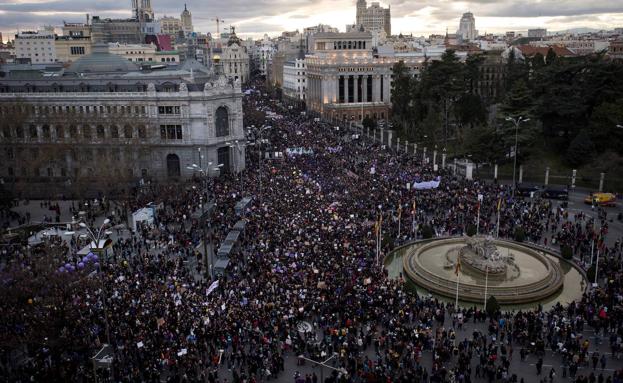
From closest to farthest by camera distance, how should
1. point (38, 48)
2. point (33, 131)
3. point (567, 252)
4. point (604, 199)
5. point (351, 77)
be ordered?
1. point (567, 252)
2. point (604, 199)
3. point (33, 131)
4. point (351, 77)
5. point (38, 48)

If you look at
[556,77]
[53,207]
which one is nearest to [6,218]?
[53,207]

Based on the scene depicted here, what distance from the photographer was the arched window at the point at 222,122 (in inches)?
2327

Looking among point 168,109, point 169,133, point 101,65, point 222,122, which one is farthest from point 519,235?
point 101,65

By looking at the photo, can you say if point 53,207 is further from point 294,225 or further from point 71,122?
point 294,225

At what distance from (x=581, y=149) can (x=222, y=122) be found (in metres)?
36.1

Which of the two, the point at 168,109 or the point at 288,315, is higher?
the point at 168,109

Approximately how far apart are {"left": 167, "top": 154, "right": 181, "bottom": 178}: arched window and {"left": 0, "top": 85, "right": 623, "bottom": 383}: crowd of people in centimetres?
1967

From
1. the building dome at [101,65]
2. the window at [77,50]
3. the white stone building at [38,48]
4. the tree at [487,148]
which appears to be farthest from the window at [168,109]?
the window at [77,50]

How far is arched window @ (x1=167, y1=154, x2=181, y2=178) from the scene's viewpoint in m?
59.1

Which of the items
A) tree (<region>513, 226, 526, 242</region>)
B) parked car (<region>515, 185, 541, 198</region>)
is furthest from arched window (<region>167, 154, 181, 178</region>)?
tree (<region>513, 226, 526, 242</region>)

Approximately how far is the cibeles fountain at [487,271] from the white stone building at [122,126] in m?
30.1

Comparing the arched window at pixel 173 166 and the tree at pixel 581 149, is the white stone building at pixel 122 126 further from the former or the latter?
the tree at pixel 581 149

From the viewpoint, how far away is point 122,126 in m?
57.4

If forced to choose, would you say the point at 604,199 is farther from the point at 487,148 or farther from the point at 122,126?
the point at 122,126
